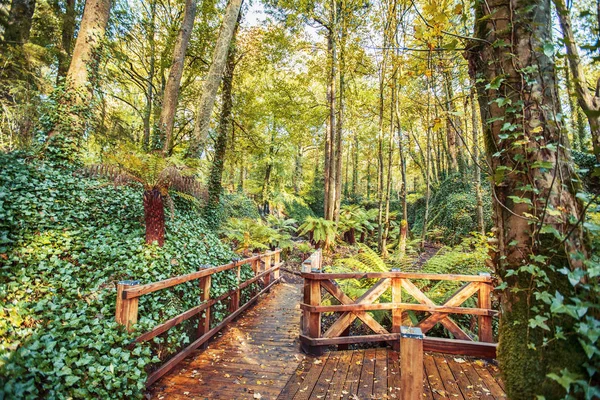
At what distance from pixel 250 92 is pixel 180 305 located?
36.5 feet

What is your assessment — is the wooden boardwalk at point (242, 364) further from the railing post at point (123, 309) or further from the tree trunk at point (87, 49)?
the tree trunk at point (87, 49)

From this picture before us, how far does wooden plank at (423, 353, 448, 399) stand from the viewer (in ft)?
9.21

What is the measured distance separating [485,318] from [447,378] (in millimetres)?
1087

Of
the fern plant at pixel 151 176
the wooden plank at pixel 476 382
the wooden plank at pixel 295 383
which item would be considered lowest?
the wooden plank at pixel 295 383

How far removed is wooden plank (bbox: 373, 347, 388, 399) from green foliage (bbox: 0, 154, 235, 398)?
85.0 inches

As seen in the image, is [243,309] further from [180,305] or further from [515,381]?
[515,381]

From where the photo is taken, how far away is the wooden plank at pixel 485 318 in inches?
145

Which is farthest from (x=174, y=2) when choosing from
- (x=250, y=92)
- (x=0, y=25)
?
(x=0, y=25)

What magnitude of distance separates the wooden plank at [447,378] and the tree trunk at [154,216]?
12.8 ft

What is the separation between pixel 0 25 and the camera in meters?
5.78

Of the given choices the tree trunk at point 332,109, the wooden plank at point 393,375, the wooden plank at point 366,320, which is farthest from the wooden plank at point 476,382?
the tree trunk at point 332,109

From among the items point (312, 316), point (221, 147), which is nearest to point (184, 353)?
point (312, 316)

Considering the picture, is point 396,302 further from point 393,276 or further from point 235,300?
point 235,300

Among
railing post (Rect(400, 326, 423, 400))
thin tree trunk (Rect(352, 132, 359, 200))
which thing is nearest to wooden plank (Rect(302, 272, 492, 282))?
railing post (Rect(400, 326, 423, 400))
